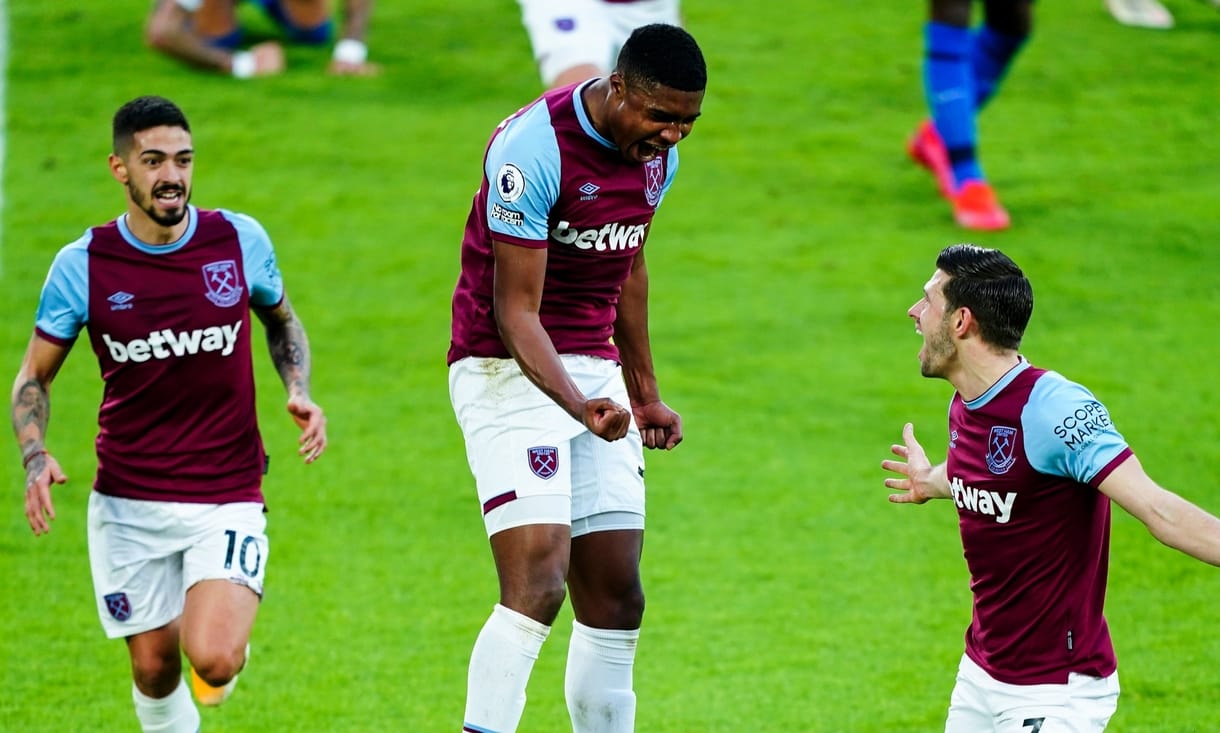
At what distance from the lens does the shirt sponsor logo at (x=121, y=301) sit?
537 centimetres

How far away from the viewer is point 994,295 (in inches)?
166

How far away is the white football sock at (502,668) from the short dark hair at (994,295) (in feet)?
4.72

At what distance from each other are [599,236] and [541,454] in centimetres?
65

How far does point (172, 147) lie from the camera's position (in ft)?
17.6

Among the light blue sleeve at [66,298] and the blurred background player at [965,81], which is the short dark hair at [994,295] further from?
the blurred background player at [965,81]

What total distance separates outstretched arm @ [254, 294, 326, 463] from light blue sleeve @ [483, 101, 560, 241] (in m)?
1.08

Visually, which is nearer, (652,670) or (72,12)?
(652,670)

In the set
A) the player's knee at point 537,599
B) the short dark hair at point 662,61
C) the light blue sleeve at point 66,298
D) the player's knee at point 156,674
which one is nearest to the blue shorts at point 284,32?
the light blue sleeve at point 66,298

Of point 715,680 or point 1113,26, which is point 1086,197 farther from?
point 715,680

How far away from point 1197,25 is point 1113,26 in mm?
774

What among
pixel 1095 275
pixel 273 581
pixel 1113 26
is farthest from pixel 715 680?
pixel 1113 26

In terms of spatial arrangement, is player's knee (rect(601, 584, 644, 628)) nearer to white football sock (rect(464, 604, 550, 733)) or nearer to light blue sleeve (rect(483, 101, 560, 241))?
white football sock (rect(464, 604, 550, 733))

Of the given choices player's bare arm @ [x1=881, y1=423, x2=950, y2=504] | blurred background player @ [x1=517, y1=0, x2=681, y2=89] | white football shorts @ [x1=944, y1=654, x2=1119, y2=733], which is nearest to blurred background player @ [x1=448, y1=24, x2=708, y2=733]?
player's bare arm @ [x1=881, y1=423, x2=950, y2=504]

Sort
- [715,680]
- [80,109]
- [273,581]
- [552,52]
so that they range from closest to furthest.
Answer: [715,680]
[273,581]
[552,52]
[80,109]
